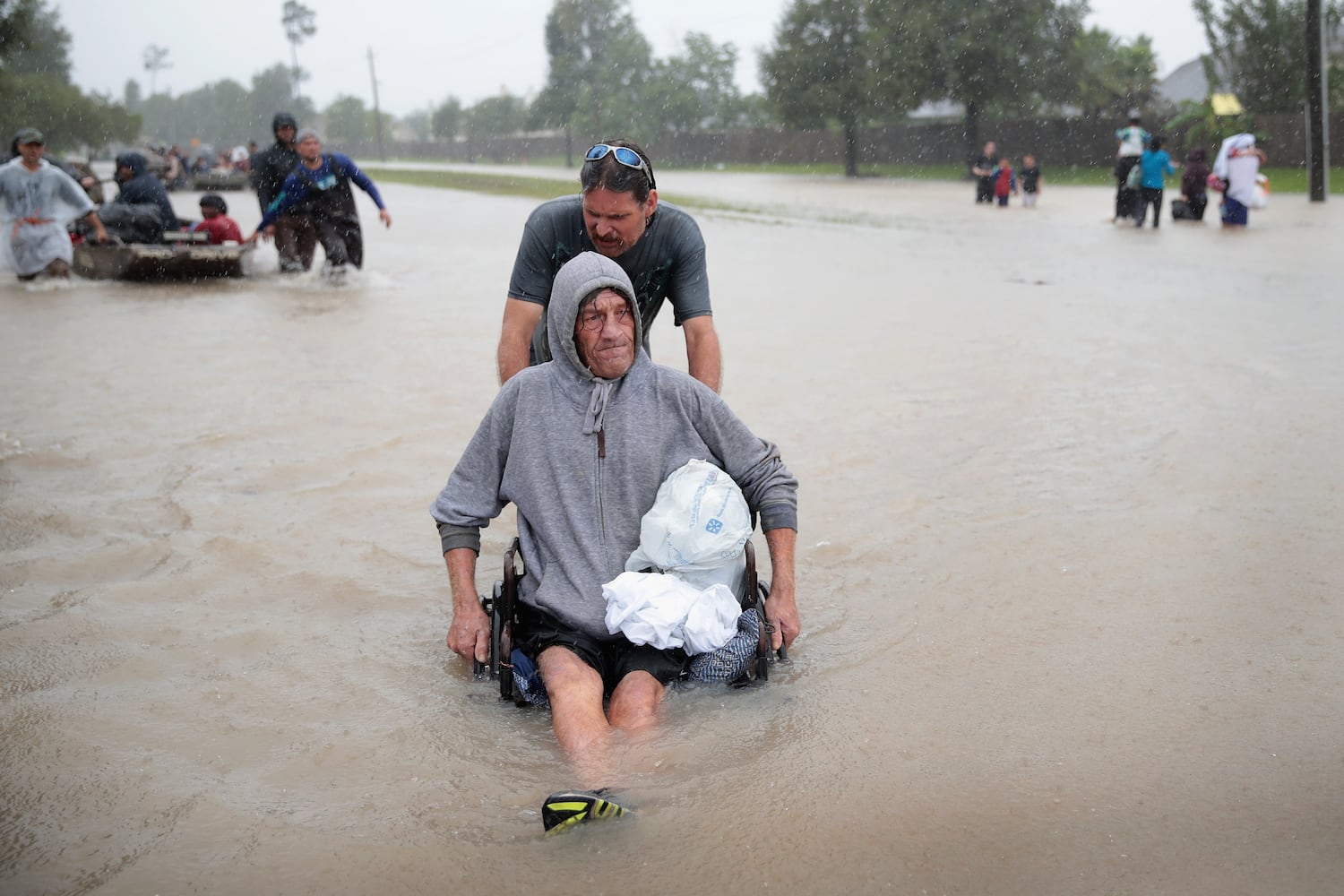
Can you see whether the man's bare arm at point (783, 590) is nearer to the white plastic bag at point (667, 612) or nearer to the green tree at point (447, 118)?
the white plastic bag at point (667, 612)

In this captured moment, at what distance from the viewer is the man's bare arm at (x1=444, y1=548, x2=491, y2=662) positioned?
403 centimetres

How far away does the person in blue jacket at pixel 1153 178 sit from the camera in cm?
2144

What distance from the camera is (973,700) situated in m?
4.29

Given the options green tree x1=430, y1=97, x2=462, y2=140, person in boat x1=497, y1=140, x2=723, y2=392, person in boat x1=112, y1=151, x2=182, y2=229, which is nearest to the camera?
person in boat x1=497, y1=140, x2=723, y2=392

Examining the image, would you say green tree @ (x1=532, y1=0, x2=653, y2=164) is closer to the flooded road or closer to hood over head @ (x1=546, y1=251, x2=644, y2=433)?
the flooded road

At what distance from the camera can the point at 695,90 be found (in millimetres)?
80250

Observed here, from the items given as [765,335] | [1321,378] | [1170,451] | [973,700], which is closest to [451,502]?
[973,700]

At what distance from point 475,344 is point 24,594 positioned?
6441 millimetres

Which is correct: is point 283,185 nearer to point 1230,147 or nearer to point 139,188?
point 139,188

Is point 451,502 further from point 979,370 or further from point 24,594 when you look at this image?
point 979,370

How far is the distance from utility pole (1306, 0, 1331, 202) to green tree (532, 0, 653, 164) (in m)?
53.5

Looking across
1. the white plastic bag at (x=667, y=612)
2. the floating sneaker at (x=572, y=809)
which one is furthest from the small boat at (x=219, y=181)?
the floating sneaker at (x=572, y=809)

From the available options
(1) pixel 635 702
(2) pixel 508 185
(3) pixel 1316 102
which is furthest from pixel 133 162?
(2) pixel 508 185

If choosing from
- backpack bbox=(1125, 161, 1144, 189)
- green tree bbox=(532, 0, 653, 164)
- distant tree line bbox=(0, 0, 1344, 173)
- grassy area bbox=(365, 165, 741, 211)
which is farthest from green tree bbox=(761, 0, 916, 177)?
backpack bbox=(1125, 161, 1144, 189)
